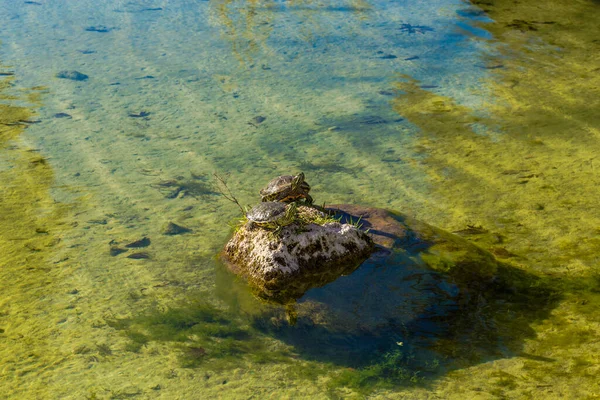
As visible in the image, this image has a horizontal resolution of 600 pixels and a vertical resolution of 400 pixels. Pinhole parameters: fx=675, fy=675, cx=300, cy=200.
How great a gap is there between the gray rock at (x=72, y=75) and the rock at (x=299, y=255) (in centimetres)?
589

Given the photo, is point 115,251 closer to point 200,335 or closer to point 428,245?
point 200,335

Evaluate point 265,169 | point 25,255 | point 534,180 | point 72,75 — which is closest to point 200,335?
point 25,255

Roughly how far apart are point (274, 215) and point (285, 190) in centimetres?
56

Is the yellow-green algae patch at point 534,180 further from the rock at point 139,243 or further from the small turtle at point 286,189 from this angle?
the rock at point 139,243

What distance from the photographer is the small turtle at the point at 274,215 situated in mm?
4809

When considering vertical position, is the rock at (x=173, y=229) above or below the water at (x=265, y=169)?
below

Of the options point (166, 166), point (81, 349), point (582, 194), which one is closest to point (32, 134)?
point (166, 166)

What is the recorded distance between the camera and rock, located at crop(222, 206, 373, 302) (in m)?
4.79

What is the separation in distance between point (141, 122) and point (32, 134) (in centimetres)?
129

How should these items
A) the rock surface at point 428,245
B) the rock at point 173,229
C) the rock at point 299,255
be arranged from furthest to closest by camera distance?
the rock at point 173,229
the rock surface at point 428,245
the rock at point 299,255

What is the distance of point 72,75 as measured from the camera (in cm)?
991

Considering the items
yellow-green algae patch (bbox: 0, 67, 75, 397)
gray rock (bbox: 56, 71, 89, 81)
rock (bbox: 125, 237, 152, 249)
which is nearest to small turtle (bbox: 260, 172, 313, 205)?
rock (bbox: 125, 237, 152, 249)

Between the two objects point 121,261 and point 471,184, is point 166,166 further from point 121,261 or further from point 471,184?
point 471,184

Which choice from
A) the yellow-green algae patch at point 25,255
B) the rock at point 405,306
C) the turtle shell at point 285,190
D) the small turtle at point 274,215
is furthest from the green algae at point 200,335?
the turtle shell at point 285,190
